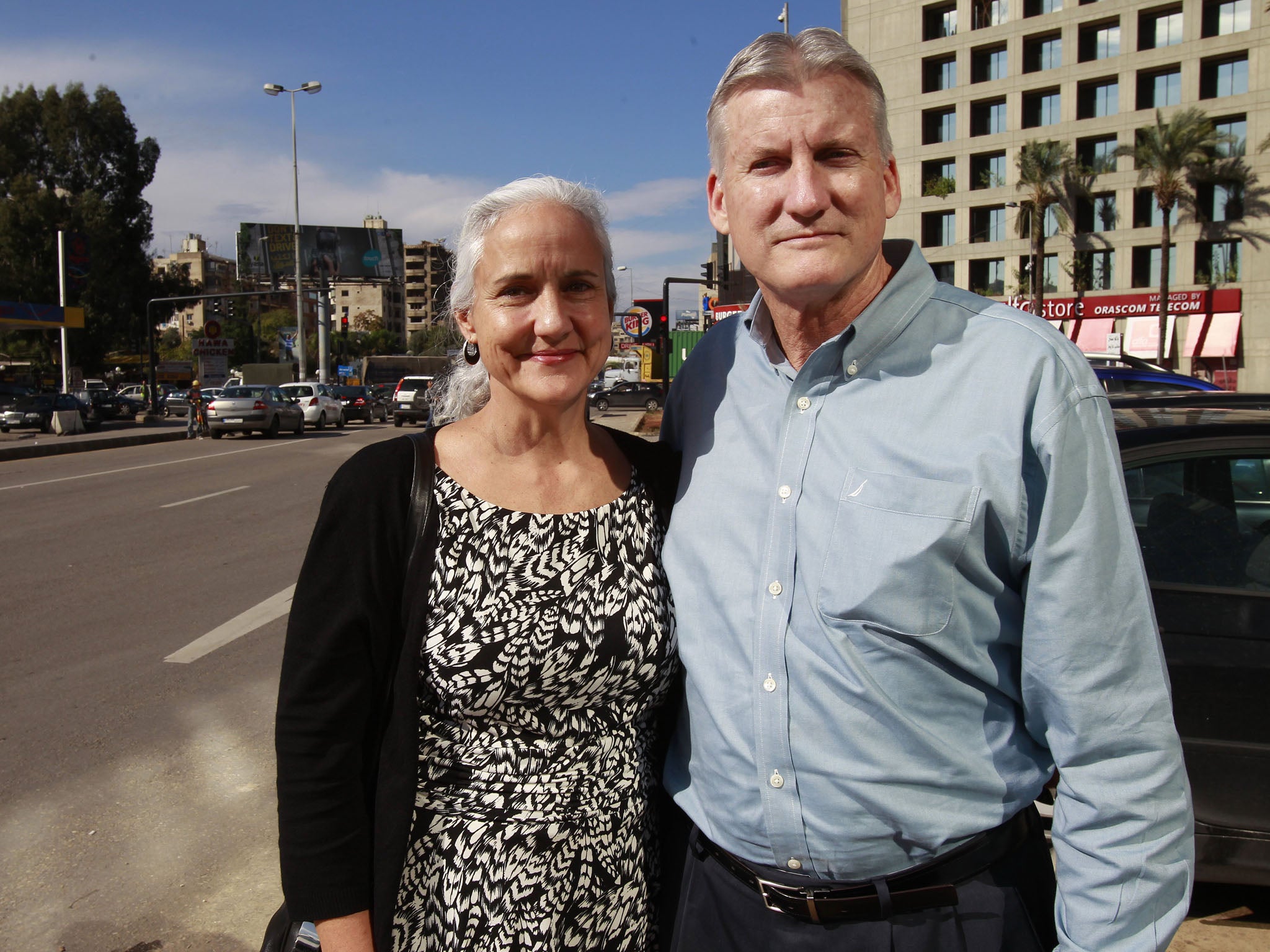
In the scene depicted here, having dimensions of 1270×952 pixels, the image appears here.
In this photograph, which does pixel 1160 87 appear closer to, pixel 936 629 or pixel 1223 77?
pixel 1223 77

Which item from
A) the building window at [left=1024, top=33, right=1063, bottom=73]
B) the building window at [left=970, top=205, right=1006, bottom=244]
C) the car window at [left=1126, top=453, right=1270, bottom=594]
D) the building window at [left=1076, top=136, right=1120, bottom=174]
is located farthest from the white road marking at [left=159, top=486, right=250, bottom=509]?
the building window at [left=1024, top=33, right=1063, bottom=73]

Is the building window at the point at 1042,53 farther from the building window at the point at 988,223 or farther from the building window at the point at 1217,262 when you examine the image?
the building window at the point at 1217,262

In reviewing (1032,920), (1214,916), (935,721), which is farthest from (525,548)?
(1214,916)

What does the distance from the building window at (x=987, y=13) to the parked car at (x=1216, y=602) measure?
56.0 metres

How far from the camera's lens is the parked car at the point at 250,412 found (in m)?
26.9

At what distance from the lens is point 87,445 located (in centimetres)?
2428

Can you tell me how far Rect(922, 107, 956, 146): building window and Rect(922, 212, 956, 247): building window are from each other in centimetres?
424

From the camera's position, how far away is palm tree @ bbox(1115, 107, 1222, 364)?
→ 43.0 metres

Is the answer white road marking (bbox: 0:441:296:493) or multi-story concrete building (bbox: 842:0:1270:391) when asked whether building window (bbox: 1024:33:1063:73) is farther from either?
white road marking (bbox: 0:441:296:493)

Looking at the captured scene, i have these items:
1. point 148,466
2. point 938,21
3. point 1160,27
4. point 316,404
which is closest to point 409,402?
point 316,404

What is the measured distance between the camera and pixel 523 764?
1732mm

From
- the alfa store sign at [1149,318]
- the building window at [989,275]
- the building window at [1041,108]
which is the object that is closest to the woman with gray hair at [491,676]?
the alfa store sign at [1149,318]

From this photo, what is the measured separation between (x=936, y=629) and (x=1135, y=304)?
51150mm

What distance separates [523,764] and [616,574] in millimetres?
397
